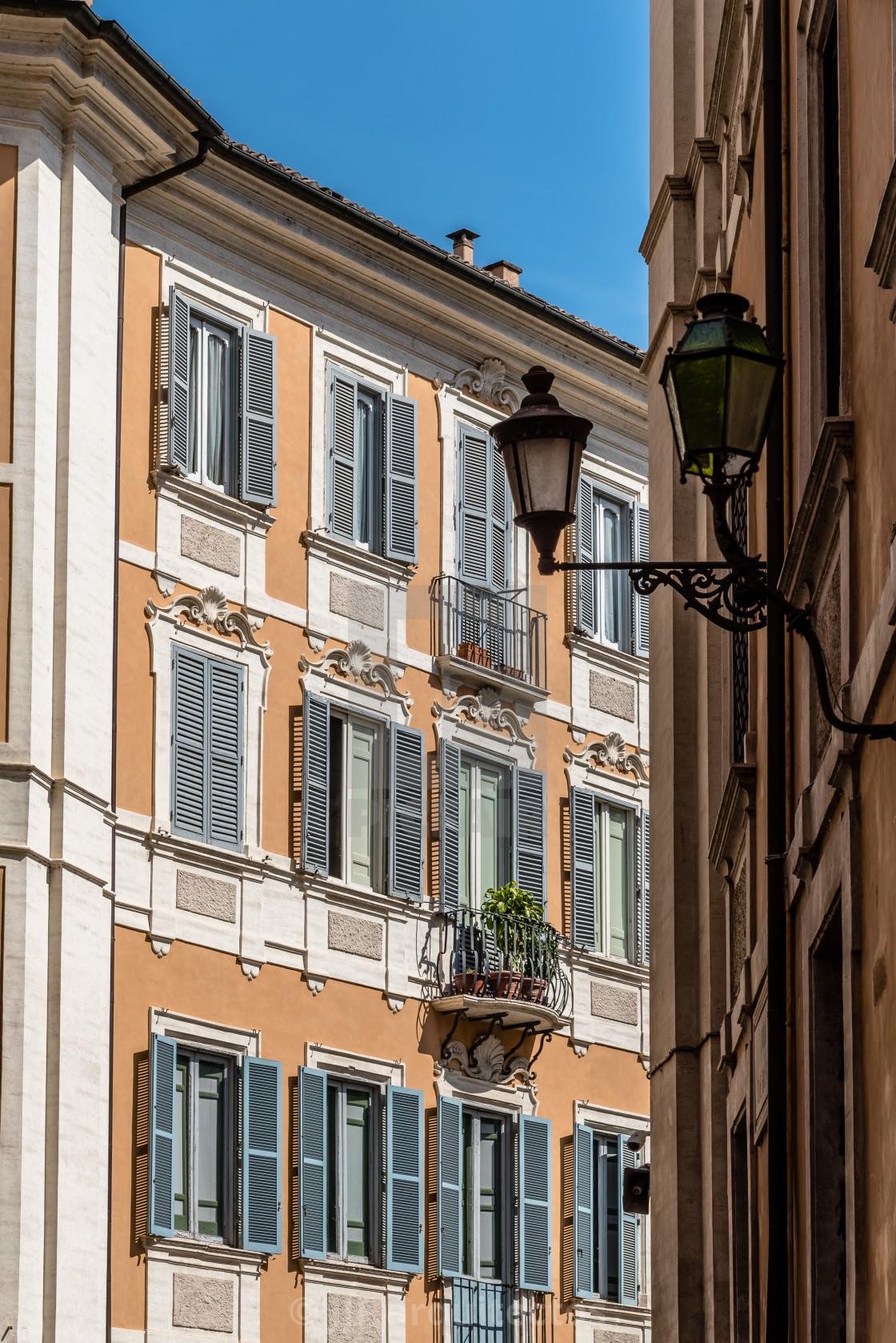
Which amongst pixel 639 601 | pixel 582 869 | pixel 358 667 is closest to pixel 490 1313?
pixel 582 869

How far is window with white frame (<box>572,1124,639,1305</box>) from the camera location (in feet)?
81.7

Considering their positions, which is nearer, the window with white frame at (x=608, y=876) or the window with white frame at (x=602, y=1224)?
the window with white frame at (x=602, y=1224)

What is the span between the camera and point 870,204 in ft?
23.7

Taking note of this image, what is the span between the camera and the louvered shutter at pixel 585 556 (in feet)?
87.2

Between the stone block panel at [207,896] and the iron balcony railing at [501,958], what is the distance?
297cm

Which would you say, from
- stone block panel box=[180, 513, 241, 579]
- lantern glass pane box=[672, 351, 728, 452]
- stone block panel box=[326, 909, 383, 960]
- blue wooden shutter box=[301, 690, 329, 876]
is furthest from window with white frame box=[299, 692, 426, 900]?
lantern glass pane box=[672, 351, 728, 452]

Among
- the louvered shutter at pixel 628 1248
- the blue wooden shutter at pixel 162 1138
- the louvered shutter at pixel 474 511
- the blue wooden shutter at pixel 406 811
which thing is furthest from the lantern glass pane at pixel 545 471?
the louvered shutter at pixel 628 1248

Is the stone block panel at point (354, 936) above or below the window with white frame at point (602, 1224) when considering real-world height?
above

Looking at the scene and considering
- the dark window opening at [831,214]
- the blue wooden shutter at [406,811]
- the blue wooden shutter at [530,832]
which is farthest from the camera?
the blue wooden shutter at [530,832]

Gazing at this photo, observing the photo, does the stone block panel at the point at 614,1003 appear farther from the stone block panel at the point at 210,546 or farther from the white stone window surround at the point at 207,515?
the stone block panel at the point at 210,546

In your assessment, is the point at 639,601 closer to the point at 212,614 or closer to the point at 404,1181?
the point at 212,614

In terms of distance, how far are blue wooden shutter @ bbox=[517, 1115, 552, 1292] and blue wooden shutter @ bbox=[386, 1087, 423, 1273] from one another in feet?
4.84

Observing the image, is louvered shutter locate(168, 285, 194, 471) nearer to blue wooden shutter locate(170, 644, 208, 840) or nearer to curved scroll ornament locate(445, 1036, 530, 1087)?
blue wooden shutter locate(170, 644, 208, 840)

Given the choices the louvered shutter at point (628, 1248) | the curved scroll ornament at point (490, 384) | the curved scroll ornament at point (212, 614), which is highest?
the curved scroll ornament at point (490, 384)
